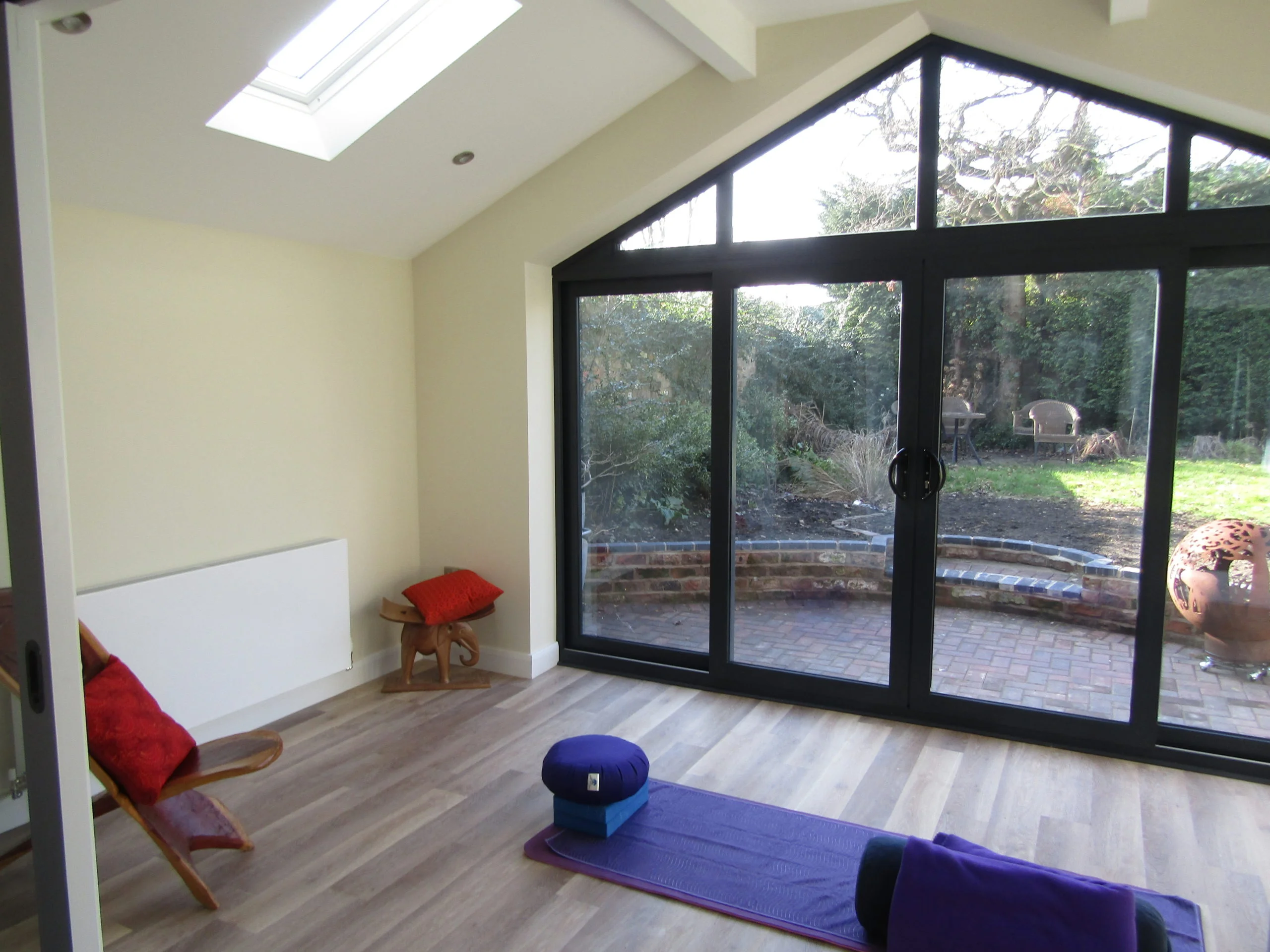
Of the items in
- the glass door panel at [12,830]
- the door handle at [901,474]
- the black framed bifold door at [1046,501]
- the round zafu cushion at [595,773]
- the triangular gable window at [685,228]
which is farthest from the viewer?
the triangular gable window at [685,228]

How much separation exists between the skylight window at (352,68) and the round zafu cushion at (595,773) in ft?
7.98

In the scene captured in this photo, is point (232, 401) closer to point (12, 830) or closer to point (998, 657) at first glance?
point (12, 830)

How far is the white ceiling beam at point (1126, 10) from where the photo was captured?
10.0ft

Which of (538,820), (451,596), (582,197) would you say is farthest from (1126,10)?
(451,596)

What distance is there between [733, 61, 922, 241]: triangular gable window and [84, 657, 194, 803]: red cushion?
3077 millimetres

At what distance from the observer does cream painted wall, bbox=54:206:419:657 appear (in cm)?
327

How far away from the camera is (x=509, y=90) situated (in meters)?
3.54

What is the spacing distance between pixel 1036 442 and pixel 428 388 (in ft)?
9.76

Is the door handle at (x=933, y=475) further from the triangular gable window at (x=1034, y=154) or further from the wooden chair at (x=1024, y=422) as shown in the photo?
the triangular gable window at (x=1034, y=154)

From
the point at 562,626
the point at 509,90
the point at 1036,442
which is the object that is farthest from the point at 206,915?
the point at 1036,442

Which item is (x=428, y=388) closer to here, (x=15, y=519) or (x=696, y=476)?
(x=696, y=476)

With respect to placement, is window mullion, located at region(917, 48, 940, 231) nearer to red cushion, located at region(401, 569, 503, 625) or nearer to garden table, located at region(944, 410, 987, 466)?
garden table, located at region(944, 410, 987, 466)

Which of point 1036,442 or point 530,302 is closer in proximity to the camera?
point 1036,442

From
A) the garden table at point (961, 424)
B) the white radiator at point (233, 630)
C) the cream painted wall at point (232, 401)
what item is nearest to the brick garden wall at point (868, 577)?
the garden table at point (961, 424)
